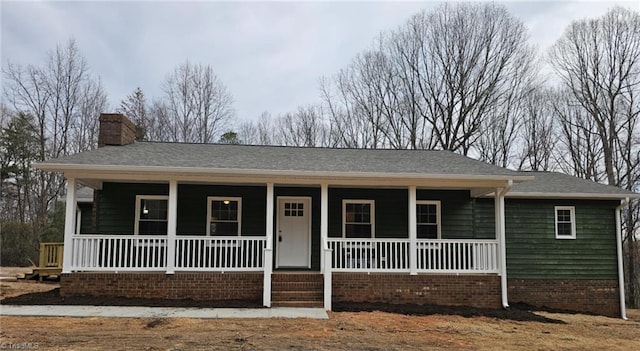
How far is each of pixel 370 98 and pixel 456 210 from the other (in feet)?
48.1

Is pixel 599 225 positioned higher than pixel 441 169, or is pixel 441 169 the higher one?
pixel 441 169

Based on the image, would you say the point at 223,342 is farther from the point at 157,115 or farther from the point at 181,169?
the point at 157,115

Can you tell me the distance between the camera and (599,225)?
12648 millimetres

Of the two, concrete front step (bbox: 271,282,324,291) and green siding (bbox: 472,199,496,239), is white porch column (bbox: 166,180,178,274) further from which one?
green siding (bbox: 472,199,496,239)

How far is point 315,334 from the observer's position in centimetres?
730

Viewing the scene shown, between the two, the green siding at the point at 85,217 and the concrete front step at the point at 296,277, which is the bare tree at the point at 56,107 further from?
the concrete front step at the point at 296,277

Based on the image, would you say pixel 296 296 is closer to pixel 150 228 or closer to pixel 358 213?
pixel 358 213

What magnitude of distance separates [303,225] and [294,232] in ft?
0.96

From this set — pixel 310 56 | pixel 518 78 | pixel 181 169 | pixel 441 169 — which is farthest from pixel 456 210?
pixel 310 56

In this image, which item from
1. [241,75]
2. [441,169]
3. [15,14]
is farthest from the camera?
[241,75]

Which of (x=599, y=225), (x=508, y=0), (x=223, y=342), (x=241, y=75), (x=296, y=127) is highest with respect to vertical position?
(x=508, y=0)

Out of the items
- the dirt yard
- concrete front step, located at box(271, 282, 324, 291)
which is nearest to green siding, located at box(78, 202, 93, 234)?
the dirt yard

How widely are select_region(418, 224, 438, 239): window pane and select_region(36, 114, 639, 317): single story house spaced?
0.04m

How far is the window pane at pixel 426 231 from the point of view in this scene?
484 inches
